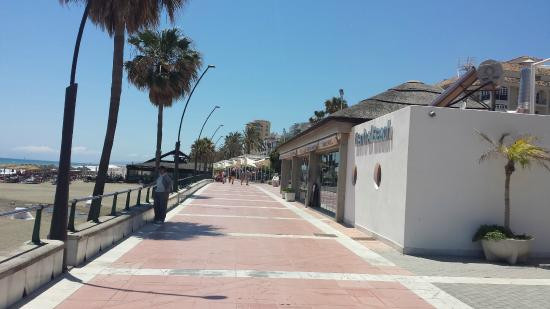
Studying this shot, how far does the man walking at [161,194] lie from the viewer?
52.4ft

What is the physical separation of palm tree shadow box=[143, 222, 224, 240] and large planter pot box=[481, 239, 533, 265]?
6506 millimetres

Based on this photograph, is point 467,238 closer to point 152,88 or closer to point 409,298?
point 409,298

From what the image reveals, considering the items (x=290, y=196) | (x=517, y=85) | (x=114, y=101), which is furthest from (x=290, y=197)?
(x=517, y=85)

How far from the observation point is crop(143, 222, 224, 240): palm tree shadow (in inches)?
518

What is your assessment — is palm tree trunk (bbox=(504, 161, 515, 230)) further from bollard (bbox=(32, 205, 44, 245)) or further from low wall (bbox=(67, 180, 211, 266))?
bollard (bbox=(32, 205, 44, 245))

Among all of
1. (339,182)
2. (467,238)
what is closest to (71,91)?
(467,238)

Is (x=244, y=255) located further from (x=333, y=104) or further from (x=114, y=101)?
(x=333, y=104)

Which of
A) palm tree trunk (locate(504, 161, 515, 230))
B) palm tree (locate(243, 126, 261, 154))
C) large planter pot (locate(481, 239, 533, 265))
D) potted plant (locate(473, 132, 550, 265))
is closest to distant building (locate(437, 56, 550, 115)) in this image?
potted plant (locate(473, 132, 550, 265))

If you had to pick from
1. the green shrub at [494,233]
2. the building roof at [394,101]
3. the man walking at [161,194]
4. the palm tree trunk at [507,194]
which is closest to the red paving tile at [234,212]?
the man walking at [161,194]

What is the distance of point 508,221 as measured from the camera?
1156 centimetres

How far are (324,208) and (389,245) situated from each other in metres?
11.1

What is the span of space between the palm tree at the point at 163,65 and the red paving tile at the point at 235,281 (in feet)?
44.9

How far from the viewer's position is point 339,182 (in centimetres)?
1816

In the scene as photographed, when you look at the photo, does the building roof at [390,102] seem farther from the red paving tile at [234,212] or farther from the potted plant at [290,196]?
the potted plant at [290,196]
